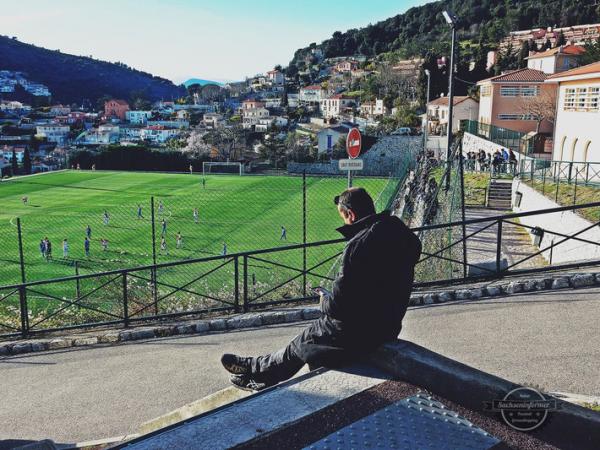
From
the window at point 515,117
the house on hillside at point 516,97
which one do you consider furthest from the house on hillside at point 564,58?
the window at point 515,117

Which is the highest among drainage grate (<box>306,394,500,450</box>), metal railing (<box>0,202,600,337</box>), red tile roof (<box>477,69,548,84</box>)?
red tile roof (<box>477,69,548,84</box>)

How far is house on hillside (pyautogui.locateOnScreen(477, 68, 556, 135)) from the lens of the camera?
4344 cm

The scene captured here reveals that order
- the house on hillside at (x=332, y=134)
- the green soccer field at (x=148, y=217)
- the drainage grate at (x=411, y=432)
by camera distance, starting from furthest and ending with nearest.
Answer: the house on hillside at (x=332, y=134) → the green soccer field at (x=148, y=217) → the drainage grate at (x=411, y=432)

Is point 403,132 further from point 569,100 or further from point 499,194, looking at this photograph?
point 499,194

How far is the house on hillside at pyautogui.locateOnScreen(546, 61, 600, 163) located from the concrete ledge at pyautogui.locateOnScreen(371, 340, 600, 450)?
72.2ft

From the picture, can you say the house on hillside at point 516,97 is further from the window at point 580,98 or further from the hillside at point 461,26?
the hillside at point 461,26

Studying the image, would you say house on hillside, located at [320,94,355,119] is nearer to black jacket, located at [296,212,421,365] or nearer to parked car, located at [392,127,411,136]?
parked car, located at [392,127,411,136]

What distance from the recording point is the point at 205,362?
21.9 ft

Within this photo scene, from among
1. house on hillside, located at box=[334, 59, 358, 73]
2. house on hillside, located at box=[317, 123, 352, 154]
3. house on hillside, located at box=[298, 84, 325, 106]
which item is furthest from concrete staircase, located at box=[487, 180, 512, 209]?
house on hillside, located at box=[334, 59, 358, 73]

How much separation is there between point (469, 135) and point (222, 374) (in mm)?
37572

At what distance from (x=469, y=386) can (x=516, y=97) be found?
1742 inches

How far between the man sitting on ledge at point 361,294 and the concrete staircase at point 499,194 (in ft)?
65.6

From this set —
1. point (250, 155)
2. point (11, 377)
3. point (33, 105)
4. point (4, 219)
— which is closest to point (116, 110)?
point (33, 105)

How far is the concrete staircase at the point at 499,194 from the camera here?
899 inches
